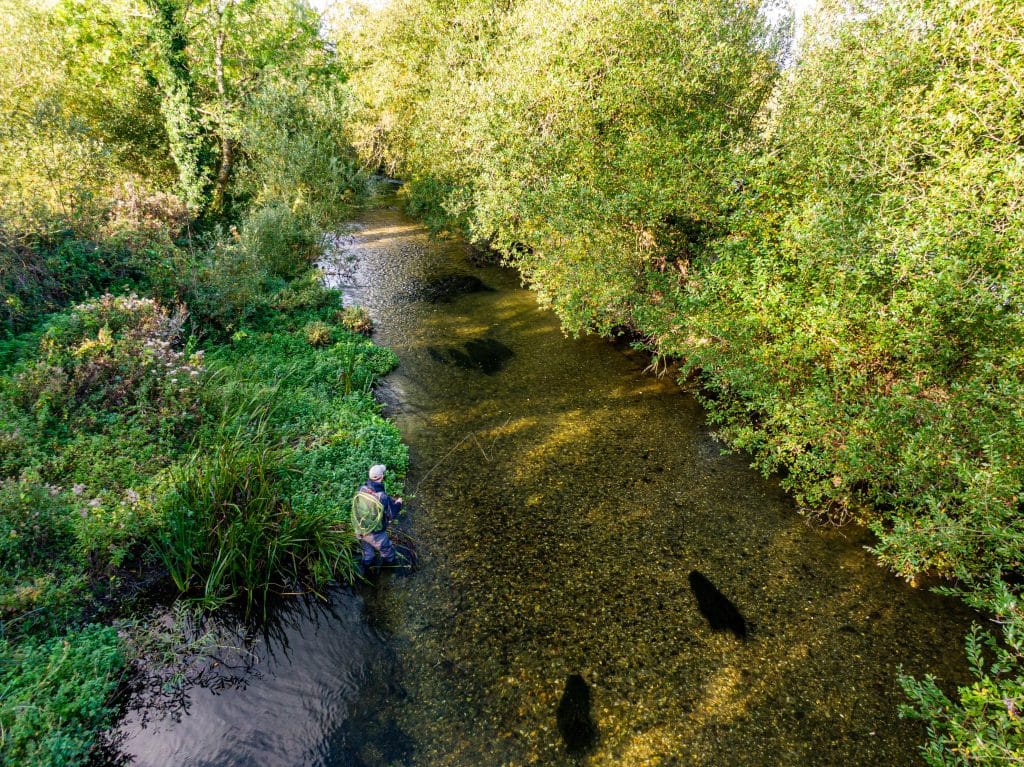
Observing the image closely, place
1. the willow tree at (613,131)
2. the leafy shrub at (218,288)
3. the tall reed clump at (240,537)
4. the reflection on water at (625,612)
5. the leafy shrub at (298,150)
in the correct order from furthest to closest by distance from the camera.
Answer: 1. the leafy shrub at (298,150)
2. the leafy shrub at (218,288)
3. the willow tree at (613,131)
4. the tall reed clump at (240,537)
5. the reflection on water at (625,612)

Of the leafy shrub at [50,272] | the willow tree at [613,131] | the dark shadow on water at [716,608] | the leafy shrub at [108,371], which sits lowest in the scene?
the dark shadow on water at [716,608]

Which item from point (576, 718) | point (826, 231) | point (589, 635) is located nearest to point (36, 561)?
point (576, 718)

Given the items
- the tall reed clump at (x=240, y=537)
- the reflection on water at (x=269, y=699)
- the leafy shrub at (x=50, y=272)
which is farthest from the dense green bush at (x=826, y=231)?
the leafy shrub at (x=50, y=272)

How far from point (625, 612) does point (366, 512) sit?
5173 millimetres

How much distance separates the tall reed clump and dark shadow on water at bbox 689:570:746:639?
6798 mm

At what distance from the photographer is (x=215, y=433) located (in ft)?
35.2

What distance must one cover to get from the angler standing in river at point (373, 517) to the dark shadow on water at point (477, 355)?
27.0 feet

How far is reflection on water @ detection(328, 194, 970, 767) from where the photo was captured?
675cm

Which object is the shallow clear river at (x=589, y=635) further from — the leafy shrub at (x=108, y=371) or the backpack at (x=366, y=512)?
the leafy shrub at (x=108, y=371)

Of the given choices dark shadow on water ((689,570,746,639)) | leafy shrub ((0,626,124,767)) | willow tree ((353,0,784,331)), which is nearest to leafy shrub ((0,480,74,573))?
leafy shrub ((0,626,124,767))

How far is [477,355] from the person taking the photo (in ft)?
58.2

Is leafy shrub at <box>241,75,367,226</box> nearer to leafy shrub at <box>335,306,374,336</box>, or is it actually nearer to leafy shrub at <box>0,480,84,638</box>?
leafy shrub at <box>335,306,374,336</box>

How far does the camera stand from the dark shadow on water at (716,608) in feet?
27.1

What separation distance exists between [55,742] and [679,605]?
919 cm
